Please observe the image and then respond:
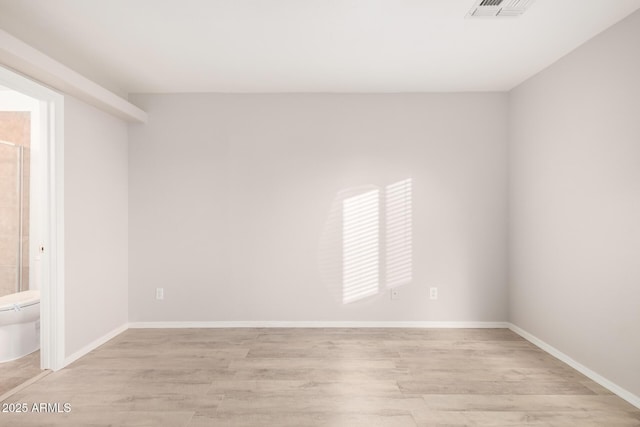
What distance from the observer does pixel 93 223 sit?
11.3 feet

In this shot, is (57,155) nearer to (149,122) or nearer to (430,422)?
(149,122)

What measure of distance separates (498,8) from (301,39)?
4.45 feet

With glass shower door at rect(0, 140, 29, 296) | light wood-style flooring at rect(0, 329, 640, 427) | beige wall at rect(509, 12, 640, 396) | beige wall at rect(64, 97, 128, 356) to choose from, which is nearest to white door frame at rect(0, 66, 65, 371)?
beige wall at rect(64, 97, 128, 356)

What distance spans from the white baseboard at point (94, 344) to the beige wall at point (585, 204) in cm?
424

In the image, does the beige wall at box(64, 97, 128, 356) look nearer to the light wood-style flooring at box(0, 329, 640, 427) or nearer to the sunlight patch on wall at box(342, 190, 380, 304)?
the light wood-style flooring at box(0, 329, 640, 427)

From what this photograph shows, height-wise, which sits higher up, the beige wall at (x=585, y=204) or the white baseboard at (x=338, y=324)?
the beige wall at (x=585, y=204)

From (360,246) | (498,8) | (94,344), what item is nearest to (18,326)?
(94,344)

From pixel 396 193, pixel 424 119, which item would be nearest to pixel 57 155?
pixel 396 193

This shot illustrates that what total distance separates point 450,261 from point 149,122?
3718 millimetres

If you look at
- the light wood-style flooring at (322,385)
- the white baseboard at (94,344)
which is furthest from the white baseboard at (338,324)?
the light wood-style flooring at (322,385)

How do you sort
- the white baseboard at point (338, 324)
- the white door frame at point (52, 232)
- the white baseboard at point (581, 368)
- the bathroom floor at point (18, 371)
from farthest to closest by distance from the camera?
1. the white baseboard at point (338, 324)
2. the white door frame at point (52, 232)
3. the bathroom floor at point (18, 371)
4. the white baseboard at point (581, 368)

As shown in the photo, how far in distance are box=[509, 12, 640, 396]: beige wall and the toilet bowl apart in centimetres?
472

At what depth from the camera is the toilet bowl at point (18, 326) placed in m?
3.16

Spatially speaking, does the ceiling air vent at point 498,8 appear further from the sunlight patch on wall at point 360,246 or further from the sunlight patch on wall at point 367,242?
the sunlight patch on wall at point 360,246
